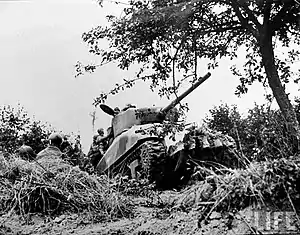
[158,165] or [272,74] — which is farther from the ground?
[272,74]

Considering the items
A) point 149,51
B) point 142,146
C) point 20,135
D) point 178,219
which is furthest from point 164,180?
point 20,135

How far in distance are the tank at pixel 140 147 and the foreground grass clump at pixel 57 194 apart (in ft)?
8.86

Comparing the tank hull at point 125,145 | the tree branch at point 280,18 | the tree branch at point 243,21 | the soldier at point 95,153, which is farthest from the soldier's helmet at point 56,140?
the tree branch at point 280,18

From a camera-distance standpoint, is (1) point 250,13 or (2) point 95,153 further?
(2) point 95,153

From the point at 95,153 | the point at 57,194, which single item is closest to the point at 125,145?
the point at 95,153

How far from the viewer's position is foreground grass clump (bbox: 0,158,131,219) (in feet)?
19.8

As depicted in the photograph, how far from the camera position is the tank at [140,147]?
32.3 feet

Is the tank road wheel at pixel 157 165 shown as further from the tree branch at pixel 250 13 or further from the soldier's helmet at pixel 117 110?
the tree branch at pixel 250 13

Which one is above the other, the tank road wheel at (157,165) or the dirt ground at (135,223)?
the tank road wheel at (157,165)

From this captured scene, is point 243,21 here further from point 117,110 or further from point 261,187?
point 261,187

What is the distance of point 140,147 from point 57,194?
4.14 m

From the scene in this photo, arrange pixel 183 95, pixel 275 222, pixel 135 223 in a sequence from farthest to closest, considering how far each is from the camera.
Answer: pixel 183 95
pixel 135 223
pixel 275 222

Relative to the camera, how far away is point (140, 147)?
10266 mm

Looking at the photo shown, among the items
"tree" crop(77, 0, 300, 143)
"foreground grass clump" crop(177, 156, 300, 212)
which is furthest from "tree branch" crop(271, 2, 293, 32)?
"foreground grass clump" crop(177, 156, 300, 212)
